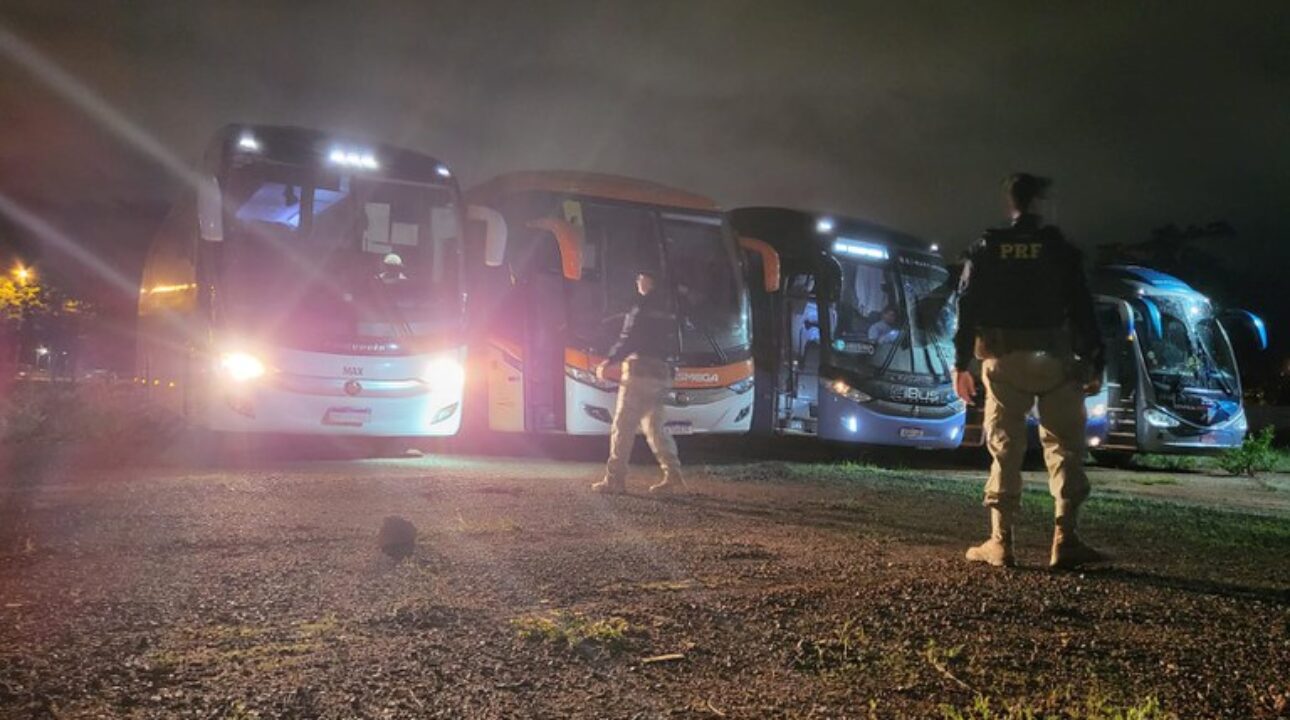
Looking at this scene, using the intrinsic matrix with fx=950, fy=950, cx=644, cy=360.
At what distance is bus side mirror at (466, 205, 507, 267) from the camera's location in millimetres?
11812

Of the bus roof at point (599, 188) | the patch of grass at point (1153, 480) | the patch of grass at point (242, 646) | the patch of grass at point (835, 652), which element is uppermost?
the bus roof at point (599, 188)

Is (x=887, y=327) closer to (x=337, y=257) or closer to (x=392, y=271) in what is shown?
(x=392, y=271)

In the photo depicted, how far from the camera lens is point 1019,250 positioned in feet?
16.7

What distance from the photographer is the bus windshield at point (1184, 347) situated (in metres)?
16.2

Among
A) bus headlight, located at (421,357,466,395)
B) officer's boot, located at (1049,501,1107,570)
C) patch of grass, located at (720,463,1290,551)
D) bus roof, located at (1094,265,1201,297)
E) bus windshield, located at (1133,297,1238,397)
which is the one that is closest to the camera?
officer's boot, located at (1049,501,1107,570)

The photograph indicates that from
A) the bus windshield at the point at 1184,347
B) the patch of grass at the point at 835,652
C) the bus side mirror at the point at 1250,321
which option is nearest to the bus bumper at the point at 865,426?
the bus windshield at the point at 1184,347

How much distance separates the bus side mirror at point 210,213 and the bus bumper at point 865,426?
841 centimetres

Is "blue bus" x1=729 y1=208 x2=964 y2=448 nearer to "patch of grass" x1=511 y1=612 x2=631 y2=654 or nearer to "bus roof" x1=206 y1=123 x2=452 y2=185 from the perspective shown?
"bus roof" x1=206 y1=123 x2=452 y2=185

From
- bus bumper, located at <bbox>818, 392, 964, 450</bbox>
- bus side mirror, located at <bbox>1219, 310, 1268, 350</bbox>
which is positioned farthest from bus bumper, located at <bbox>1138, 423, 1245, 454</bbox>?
bus bumper, located at <bbox>818, 392, 964, 450</bbox>

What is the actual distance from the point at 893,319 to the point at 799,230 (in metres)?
2.02

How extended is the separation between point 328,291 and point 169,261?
3.65 metres

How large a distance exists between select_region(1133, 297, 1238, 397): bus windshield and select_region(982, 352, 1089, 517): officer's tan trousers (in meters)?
12.8

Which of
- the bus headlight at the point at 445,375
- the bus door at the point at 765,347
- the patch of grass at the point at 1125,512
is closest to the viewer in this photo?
the patch of grass at the point at 1125,512

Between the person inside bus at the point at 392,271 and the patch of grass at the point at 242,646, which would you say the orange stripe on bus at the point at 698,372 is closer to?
the person inside bus at the point at 392,271
